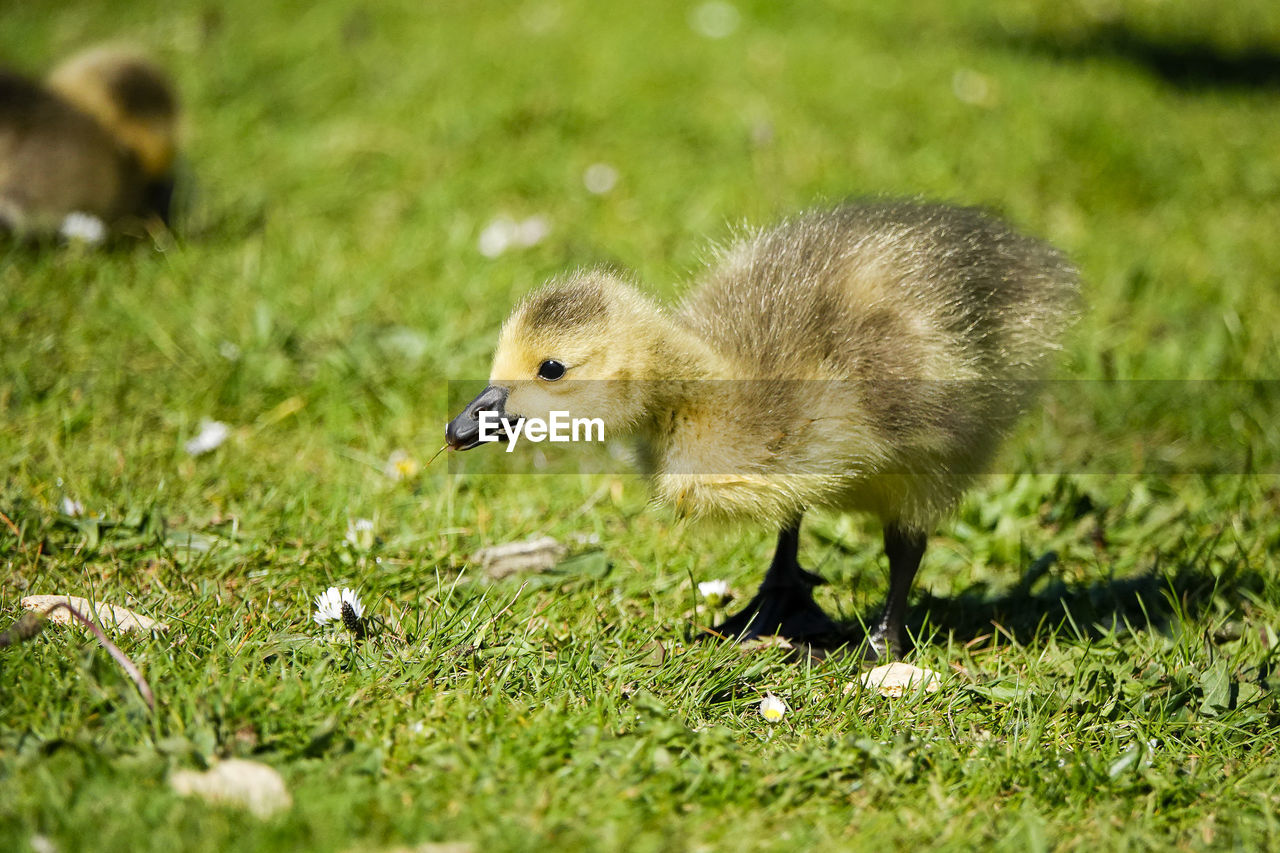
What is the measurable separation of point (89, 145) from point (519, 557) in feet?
9.39

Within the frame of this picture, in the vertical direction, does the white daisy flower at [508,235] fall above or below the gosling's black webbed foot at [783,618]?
above

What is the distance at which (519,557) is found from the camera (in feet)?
10.2

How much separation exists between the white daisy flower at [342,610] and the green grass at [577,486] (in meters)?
0.04

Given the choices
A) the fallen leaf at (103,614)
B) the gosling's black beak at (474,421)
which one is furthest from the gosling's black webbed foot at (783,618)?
the fallen leaf at (103,614)

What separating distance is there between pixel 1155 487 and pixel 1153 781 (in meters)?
1.58

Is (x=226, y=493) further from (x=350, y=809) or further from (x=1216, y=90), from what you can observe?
(x=1216, y=90)

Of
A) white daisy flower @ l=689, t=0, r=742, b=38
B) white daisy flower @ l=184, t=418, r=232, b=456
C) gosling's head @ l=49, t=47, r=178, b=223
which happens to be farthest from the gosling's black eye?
white daisy flower @ l=689, t=0, r=742, b=38

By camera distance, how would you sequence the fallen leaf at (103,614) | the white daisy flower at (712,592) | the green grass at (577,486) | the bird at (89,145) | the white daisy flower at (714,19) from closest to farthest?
1. the green grass at (577,486)
2. the fallen leaf at (103,614)
3. the white daisy flower at (712,592)
4. the bird at (89,145)
5. the white daisy flower at (714,19)

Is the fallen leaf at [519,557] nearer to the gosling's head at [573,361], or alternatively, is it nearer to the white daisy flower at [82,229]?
the gosling's head at [573,361]

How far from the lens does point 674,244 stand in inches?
193

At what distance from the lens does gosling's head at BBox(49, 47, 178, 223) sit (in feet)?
15.8

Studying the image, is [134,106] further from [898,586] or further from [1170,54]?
[1170,54]

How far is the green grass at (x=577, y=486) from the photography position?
2195mm

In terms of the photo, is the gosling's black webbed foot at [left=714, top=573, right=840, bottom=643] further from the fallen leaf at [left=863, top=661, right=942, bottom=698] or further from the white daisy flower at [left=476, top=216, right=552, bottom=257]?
the white daisy flower at [left=476, top=216, right=552, bottom=257]
